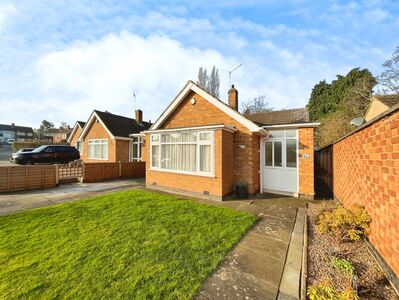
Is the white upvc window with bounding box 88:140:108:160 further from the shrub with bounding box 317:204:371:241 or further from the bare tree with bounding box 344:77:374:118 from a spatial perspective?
the bare tree with bounding box 344:77:374:118

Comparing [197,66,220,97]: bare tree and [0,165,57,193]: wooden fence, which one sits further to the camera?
[197,66,220,97]: bare tree

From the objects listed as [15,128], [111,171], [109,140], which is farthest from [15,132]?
[111,171]

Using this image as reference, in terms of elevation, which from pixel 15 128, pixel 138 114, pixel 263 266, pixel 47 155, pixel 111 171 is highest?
pixel 15 128

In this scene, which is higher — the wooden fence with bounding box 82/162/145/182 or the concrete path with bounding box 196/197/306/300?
the wooden fence with bounding box 82/162/145/182

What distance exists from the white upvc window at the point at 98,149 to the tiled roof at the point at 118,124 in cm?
162

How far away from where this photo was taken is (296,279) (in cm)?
304

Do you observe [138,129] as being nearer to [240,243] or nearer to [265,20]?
[265,20]

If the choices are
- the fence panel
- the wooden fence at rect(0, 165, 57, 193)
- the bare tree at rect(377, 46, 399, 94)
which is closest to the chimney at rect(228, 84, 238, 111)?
the fence panel

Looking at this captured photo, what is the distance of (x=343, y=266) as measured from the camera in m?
3.27

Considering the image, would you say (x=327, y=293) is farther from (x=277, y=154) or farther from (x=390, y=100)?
(x=390, y=100)

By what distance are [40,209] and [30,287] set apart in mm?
4811

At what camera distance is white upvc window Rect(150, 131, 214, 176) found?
8.15 metres

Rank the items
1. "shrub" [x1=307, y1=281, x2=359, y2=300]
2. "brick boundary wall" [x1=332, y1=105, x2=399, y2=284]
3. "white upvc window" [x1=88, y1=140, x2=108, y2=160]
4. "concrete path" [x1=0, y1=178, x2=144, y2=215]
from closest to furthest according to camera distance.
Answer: "shrub" [x1=307, y1=281, x2=359, y2=300] < "brick boundary wall" [x1=332, y1=105, x2=399, y2=284] < "concrete path" [x1=0, y1=178, x2=144, y2=215] < "white upvc window" [x1=88, y1=140, x2=108, y2=160]

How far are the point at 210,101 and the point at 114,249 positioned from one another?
7861 millimetres
